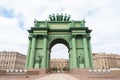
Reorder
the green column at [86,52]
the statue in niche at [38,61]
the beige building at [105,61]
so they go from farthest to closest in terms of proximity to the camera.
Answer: the beige building at [105,61]
the statue in niche at [38,61]
the green column at [86,52]

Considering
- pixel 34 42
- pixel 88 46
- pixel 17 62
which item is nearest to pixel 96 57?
pixel 17 62

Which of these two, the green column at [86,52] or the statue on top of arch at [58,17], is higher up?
the statue on top of arch at [58,17]

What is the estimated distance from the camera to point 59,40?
122ft

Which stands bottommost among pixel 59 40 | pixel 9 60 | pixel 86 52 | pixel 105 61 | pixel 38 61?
pixel 38 61

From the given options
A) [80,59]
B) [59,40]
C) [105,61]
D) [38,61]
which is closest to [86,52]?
[80,59]

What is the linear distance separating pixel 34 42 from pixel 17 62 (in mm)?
65106

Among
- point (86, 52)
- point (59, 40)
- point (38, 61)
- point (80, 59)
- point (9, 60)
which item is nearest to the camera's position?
point (38, 61)

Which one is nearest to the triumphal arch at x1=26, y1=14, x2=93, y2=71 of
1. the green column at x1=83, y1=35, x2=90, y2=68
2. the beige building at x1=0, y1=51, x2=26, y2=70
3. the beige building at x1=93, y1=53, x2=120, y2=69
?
the green column at x1=83, y1=35, x2=90, y2=68

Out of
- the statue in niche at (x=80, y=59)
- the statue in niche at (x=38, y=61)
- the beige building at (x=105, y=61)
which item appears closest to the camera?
the statue in niche at (x=38, y=61)

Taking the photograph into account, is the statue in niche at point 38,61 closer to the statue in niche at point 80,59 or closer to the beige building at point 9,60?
the statue in niche at point 80,59

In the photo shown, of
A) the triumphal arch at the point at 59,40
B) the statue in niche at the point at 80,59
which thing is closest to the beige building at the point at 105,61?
the triumphal arch at the point at 59,40

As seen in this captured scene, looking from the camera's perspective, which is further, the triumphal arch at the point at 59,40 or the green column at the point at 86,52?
the triumphal arch at the point at 59,40

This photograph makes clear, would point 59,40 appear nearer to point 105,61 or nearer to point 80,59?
point 80,59

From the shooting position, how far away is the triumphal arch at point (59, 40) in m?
32.2
